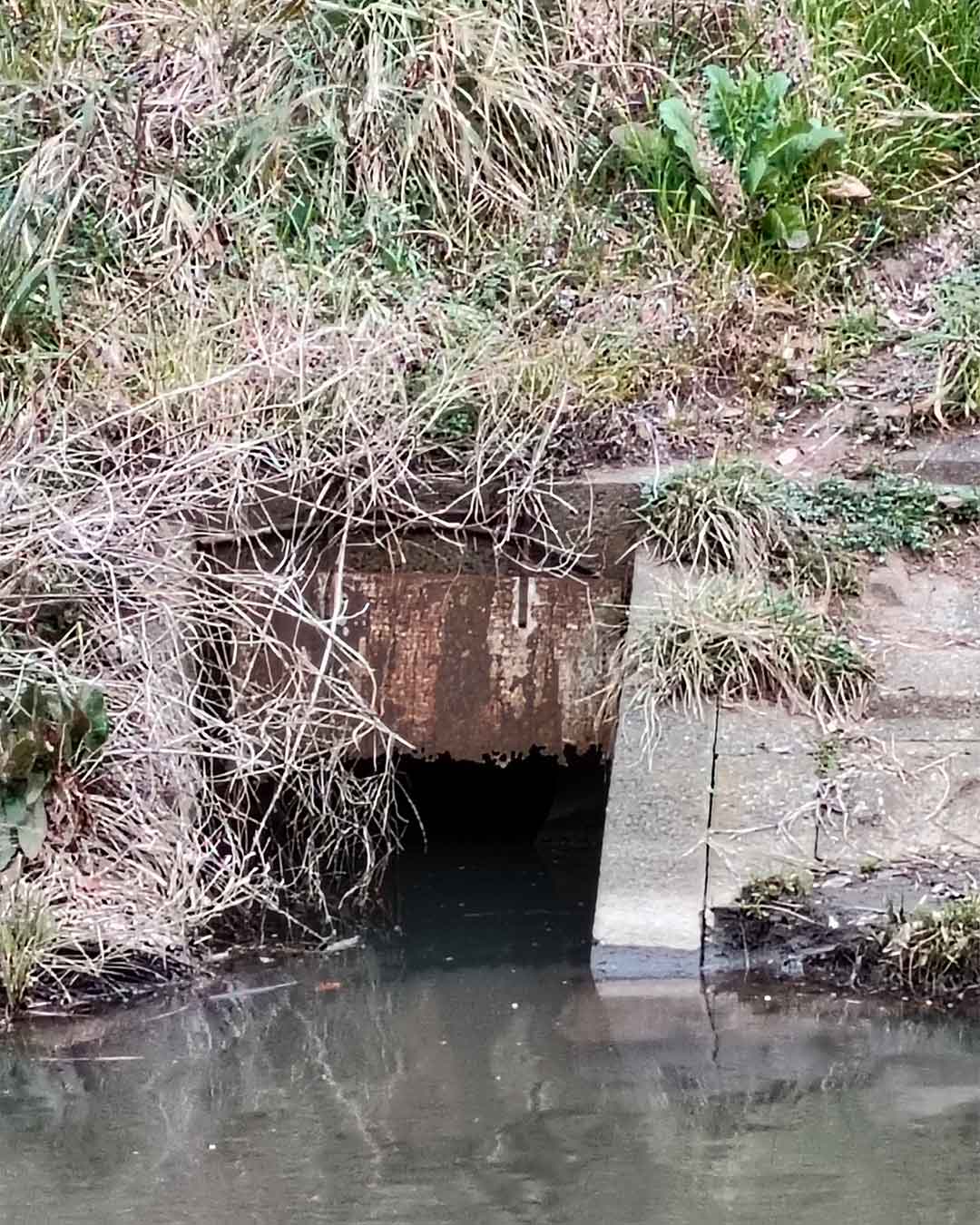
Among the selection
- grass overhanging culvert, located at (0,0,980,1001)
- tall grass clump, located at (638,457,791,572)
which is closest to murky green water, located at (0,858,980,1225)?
grass overhanging culvert, located at (0,0,980,1001)

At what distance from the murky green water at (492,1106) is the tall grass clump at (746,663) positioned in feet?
2.40

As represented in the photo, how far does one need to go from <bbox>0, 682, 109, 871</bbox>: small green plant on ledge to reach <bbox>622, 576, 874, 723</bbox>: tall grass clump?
1273 millimetres

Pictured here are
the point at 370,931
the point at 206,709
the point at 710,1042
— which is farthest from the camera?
the point at 206,709

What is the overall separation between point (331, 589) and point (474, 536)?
0.41 metres

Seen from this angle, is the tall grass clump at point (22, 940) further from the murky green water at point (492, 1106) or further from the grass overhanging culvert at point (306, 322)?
the murky green water at point (492, 1106)

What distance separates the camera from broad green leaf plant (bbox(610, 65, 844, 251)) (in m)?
5.67

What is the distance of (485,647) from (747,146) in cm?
204

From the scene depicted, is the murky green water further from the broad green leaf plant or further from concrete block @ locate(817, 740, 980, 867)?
the broad green leaf plant

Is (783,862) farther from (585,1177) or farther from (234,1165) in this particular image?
(234,1165)

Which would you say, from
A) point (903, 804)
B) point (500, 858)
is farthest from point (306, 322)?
point (903, 804)

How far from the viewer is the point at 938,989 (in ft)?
10.9

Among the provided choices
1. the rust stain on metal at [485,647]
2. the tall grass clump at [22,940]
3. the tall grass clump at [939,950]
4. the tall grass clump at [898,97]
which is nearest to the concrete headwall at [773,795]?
the tall grass clump at [939,950]

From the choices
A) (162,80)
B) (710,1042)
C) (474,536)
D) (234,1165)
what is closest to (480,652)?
(474,536)

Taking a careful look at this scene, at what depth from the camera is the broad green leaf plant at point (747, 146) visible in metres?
5.67
